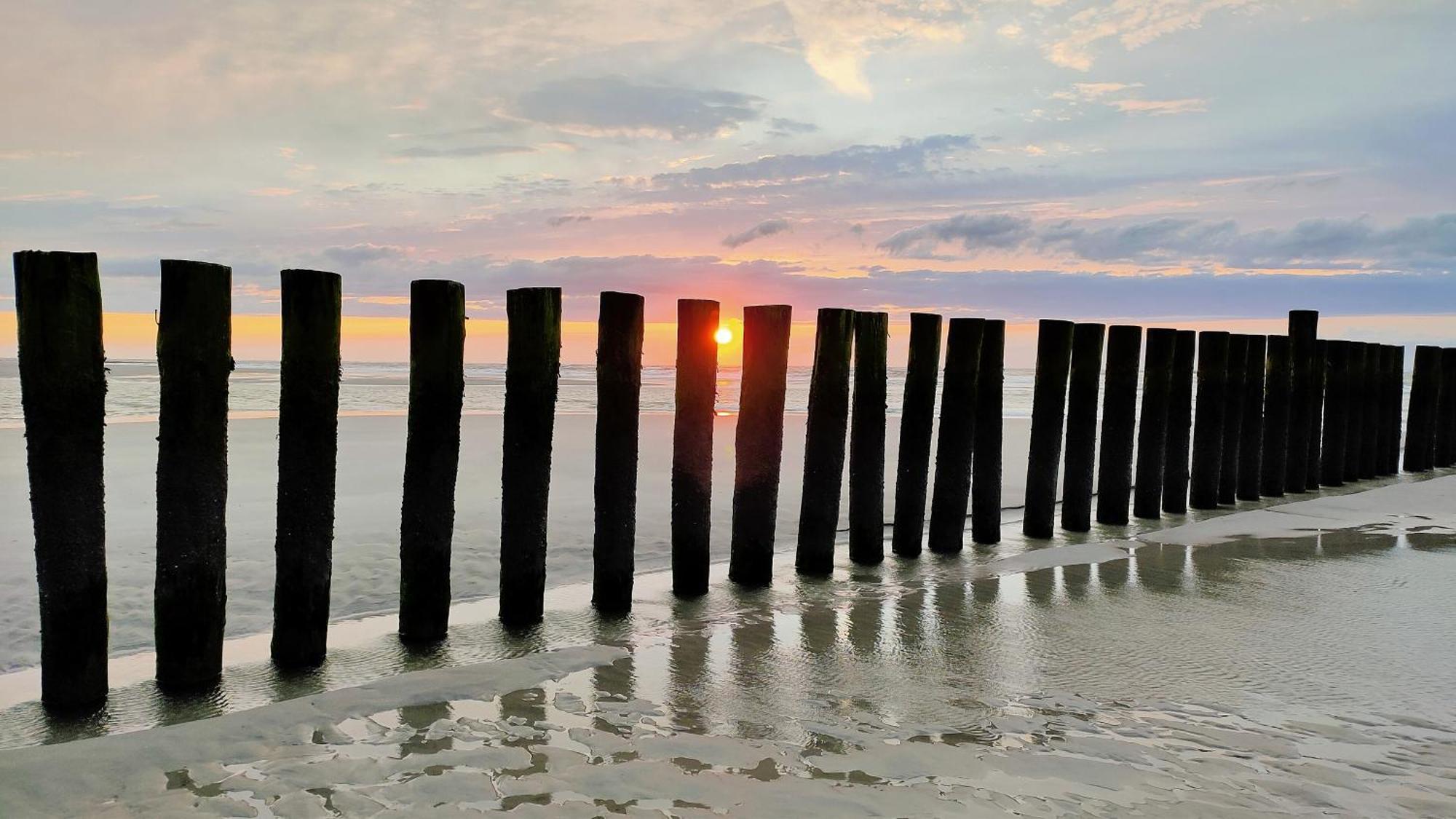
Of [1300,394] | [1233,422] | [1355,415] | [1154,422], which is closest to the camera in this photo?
[1154,422]

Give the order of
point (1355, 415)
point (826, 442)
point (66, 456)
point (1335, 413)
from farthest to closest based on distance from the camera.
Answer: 1. point (1355, 415)
2. point (1335, 413)
3. point (826, 442)
4. point (66, 456)

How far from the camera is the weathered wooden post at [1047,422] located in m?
6.72

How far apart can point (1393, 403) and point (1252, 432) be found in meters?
4.02

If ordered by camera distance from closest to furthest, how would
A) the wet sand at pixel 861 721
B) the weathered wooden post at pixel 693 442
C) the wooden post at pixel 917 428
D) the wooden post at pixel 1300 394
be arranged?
the wet sand at pixel 861 721 → the weathered wooden post at pixel 693 442 → the wooden post at pixel 917 428 → the wooden post at pixel 1300 394

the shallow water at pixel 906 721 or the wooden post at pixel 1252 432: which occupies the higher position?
the wooden post at pixel 1252 432

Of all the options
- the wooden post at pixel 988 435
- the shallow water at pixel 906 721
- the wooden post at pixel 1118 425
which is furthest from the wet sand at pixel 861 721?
the wooden post at pixel 1118 425

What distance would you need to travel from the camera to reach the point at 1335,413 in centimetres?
1030

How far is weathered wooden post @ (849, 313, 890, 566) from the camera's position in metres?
5.60

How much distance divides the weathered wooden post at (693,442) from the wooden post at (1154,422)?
168 inches

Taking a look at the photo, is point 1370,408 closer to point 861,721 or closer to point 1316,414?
point 1316,414

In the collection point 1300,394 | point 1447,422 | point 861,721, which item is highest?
point 1300,394

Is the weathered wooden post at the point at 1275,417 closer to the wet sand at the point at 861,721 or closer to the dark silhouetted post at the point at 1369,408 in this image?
the dark silhouetted post at the point at 1369,408

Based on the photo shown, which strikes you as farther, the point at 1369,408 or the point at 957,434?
the point at 1369,408

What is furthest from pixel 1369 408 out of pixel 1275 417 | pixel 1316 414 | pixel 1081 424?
pixel 1081 424
